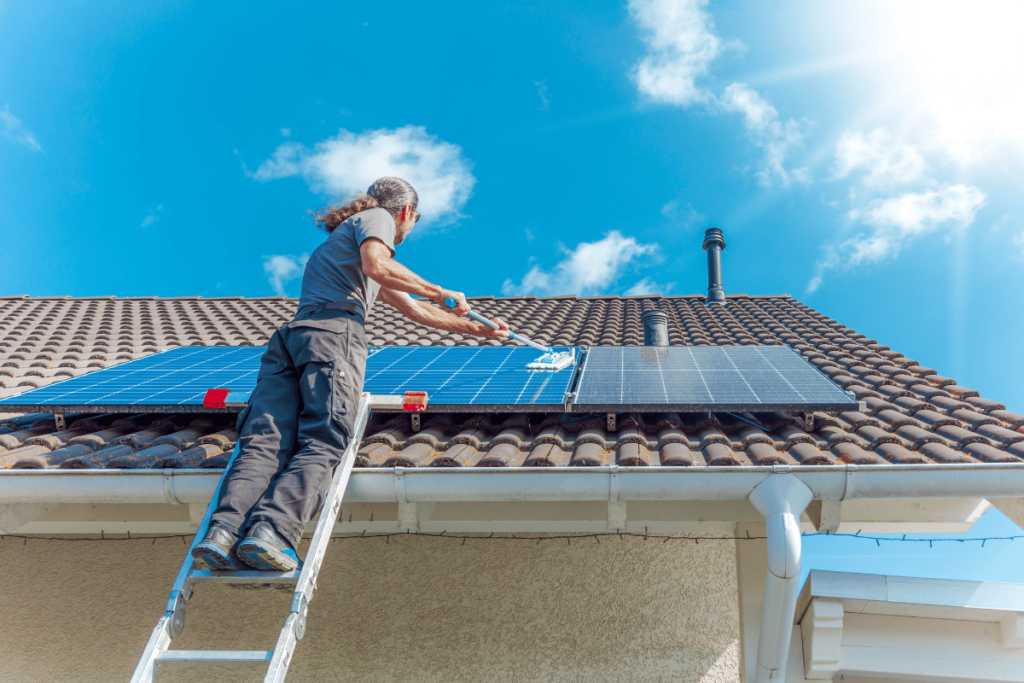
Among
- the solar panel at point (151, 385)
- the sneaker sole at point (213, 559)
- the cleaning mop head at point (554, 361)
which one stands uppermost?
the cleaning mop head at point (554, 361)

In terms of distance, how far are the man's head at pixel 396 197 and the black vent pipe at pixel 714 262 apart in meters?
7.15

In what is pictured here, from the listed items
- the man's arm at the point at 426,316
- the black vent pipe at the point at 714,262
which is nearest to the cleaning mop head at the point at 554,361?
the man's arm at the point at 426,316

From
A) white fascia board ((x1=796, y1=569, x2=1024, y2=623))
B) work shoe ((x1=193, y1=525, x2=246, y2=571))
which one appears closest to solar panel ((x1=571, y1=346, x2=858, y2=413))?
white fascia board ((x1=796, y1=569, x2=1024, y2=623))

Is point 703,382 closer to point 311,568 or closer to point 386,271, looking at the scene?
point 386,271

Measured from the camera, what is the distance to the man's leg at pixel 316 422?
2545 millimetres

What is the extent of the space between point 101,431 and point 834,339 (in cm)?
676

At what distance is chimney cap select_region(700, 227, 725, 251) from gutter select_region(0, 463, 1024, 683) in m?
8.56

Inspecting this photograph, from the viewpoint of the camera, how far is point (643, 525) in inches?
141

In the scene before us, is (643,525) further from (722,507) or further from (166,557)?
(166,557)

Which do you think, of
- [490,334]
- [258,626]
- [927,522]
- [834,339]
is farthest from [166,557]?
[834,339]

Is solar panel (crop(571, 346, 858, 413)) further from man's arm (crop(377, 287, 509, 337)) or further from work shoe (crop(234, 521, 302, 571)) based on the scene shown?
work shoe (crop(234, 521, 302, 571))

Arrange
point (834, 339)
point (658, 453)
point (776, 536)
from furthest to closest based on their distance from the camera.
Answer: point (834, 339), point (658, 453), point (776, 536)

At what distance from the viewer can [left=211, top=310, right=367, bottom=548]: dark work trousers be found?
100 inches

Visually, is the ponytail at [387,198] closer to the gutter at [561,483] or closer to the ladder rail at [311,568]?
the ladder rail at [311,568]
